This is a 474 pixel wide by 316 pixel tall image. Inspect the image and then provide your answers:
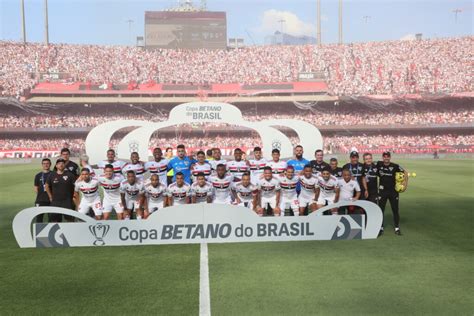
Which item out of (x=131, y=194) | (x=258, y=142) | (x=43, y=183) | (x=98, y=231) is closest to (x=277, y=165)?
(x=131, y=194)

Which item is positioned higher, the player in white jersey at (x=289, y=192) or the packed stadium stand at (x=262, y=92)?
the packed stadium stand at (x=262, y=92)

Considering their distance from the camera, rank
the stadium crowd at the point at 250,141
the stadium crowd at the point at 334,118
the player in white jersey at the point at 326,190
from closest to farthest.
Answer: the player in white jersey at the point at 326,190
the stadium crowd at the point at 250,141
the stadium crowd at the point at 334,118

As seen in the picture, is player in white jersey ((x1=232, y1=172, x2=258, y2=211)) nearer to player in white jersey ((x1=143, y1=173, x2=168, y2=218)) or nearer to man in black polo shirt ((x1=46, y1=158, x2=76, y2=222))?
player in white jersey ((x1=143, y1=173, x2=168, y2=218))

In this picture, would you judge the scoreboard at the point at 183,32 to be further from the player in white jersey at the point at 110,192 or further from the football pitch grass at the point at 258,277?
the football pitch grass at the point at 258,277

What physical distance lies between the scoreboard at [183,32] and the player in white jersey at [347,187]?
192ft

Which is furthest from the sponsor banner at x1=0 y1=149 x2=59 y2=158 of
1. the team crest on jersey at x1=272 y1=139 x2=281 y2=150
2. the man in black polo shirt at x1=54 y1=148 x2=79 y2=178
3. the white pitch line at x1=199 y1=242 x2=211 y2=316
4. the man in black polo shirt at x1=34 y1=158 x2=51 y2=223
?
the white pitch line at x1=199 y1=242 x2=211 y2=316

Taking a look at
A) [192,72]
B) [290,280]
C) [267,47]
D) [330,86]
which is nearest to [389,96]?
[330,86]

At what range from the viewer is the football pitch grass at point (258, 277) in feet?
22.9

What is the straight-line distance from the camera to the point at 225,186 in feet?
39.9

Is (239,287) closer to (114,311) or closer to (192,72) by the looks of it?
(114,311)

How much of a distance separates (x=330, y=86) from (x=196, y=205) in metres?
49.7

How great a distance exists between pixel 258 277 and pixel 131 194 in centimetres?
507

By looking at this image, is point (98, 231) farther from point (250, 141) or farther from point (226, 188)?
point (250, 141)

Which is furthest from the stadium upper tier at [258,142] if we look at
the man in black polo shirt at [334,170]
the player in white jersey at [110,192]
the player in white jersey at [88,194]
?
the player in white jersey at [88,194]
